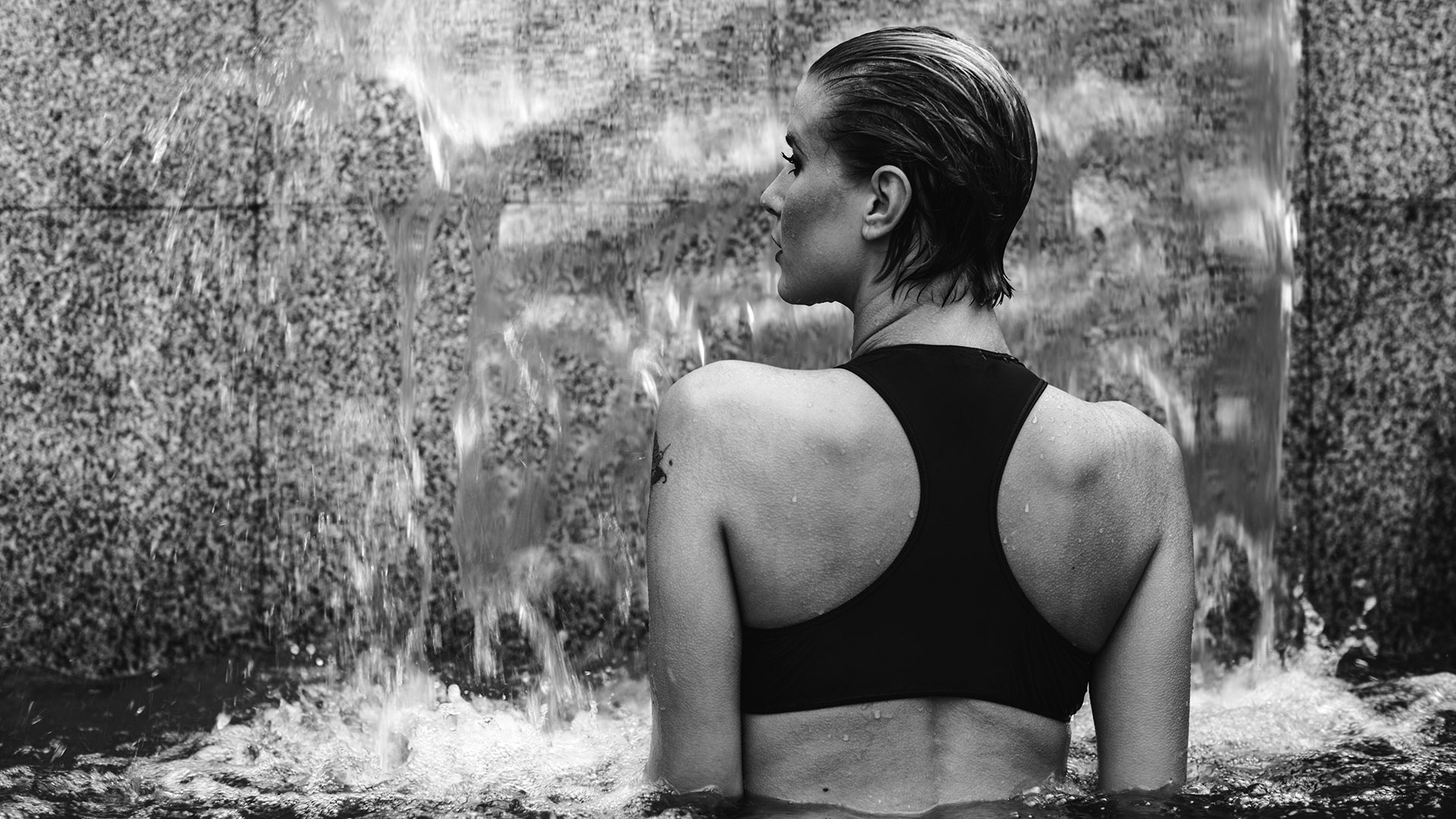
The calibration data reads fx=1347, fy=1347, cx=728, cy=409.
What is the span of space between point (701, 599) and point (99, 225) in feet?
11.7

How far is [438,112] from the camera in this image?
4812mm

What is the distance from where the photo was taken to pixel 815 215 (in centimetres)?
230

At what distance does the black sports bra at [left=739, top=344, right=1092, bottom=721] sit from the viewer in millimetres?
2068

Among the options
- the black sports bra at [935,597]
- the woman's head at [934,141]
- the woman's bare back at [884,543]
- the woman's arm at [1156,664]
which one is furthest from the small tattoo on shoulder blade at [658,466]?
the woman's arm at [1156,664]

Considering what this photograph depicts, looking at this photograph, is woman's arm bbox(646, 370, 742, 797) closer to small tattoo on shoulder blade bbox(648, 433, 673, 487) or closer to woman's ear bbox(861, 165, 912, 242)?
small tattoo on shoulder blade bbox(648, 433, 673, 487)

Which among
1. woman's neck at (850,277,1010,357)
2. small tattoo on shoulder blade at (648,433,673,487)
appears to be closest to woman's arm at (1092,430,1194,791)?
woman's neck at (850,277,1010,357)

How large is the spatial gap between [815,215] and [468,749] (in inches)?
103

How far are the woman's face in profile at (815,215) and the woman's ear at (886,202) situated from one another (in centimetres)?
1

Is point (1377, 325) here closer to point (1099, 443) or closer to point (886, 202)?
point (1099, 443)

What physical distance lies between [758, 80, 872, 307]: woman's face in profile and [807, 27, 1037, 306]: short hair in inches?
1.2

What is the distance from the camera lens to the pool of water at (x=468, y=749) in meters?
2.68

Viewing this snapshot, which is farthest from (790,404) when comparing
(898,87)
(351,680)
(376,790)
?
(351,680)

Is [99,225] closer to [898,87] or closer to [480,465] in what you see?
[480,465]

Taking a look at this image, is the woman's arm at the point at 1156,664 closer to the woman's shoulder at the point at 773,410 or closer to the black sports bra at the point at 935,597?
the black sports bra at the point at 935,597
